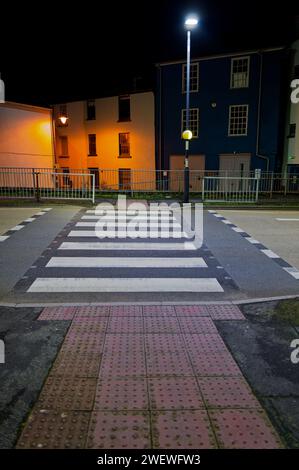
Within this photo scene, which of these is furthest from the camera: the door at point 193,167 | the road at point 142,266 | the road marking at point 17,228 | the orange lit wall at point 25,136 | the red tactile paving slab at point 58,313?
the door at point 193,167

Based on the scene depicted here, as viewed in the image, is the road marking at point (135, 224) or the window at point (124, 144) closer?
the road marking at point (135, 224)

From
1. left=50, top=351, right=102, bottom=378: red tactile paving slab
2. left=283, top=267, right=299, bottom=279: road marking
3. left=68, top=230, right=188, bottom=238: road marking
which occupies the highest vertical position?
left=68, top=230, right=188, bottom=238: road marking

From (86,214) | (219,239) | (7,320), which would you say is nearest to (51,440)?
(7,320)

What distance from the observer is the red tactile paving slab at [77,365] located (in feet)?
13.4

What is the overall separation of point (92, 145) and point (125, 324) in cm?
2975

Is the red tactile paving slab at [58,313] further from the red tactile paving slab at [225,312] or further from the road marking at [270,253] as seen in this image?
the road marking at [270,253]

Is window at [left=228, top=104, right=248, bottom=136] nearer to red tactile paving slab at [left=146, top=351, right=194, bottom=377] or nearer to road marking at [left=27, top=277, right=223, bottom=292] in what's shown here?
road marking at [left=27, top=277, right=223, bottom=292]

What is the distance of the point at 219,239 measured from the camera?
10789 mm

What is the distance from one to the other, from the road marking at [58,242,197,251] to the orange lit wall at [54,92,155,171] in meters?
21.5

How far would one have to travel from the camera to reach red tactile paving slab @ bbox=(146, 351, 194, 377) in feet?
13.5

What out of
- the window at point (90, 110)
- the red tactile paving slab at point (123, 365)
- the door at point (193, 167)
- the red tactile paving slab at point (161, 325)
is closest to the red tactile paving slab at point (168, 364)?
the red tactile paving slab at point (123, 365)

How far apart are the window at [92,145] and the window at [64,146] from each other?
233 centimetres

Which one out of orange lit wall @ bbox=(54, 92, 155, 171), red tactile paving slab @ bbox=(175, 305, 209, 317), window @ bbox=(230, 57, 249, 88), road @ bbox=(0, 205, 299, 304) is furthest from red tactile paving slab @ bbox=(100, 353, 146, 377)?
orange lit wall @ bbox=(54, 92, 155, 171)

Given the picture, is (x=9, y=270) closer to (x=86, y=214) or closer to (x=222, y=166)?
(x=86, y=214)
